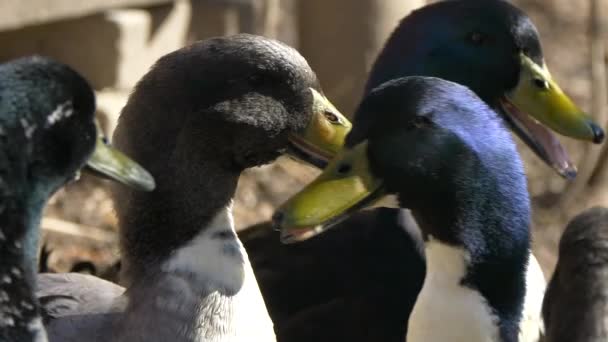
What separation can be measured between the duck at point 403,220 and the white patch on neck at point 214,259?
43 cm

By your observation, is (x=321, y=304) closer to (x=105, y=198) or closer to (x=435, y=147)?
(x=435, y=147)

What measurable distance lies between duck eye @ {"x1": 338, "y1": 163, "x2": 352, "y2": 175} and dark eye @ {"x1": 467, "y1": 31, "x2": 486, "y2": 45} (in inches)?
34.4

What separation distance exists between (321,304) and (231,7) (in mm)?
2447

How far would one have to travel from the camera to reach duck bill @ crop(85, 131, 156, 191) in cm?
273

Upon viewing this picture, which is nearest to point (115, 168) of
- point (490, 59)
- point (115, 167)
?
point (115, 167)

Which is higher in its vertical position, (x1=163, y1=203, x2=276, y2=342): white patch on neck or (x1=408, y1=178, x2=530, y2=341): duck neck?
(x1=408, y1=178, x2=530, y2=341): duck neck

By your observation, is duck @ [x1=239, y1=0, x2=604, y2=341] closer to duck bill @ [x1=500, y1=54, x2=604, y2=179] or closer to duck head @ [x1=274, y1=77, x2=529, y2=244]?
duck bill @ [x1=500, y1=54, x2=604, y2=179]

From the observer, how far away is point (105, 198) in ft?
17.7

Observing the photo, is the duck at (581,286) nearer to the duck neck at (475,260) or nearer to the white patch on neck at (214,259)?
the duck neck at (475,260)

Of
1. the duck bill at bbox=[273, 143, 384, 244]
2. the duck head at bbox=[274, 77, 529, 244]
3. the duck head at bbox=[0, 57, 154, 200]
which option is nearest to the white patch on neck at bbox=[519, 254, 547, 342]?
the duck head at bbox=[274, 77, 529, 244]

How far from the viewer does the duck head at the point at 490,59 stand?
372 cm

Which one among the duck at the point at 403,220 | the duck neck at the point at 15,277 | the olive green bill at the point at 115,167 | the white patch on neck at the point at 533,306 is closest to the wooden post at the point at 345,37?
the duck at the point at 403,220

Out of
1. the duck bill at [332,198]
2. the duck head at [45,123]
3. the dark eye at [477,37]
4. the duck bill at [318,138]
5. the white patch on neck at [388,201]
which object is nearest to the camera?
the duck head at [45,123]

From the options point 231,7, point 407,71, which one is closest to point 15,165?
point 407,71
